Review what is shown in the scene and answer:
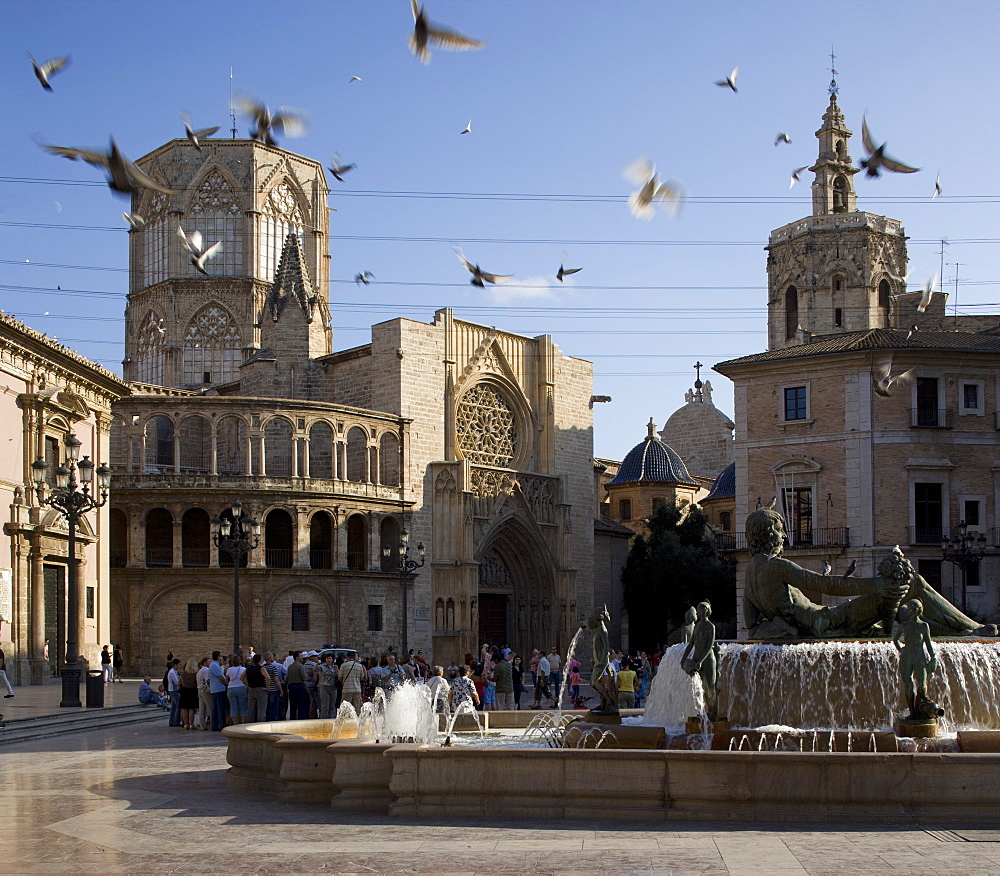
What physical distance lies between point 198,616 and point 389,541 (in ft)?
27.2

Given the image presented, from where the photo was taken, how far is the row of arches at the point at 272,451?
44.0 meters

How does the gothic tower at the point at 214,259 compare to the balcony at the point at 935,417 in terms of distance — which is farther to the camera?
the gothic tower at the point at 214,259

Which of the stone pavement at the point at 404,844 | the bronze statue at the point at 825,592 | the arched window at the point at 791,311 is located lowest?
the stone pavement at the point at 404,844

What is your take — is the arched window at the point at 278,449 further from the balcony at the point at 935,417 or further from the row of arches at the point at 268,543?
the balcony at the point at 935,417

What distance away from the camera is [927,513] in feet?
133

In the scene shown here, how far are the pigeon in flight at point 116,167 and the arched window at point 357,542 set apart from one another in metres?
34.0

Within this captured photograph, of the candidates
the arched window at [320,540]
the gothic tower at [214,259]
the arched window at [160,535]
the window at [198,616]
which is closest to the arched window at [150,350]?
the gothic tower at [214,259]

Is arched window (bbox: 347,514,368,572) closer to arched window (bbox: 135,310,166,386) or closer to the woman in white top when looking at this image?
arched window (bbox: 135,310,166,386)

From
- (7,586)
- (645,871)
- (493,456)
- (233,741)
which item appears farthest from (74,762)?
(493,456)

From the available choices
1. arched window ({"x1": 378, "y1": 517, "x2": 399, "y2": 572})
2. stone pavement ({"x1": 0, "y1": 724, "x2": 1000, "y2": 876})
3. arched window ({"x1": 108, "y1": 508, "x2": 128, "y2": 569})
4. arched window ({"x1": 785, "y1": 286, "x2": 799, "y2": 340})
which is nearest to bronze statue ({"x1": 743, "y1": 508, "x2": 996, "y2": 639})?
stone pavement ({"x1": 0, "y1": 724, "x2": 1000, "y2": 876})

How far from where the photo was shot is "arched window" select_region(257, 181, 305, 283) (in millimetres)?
65875

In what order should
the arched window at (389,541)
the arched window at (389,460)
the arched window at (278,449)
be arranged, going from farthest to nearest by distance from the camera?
the arched window at (278,449) < the arched window at (389,460) < the arched window at (389,541)

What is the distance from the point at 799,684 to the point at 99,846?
6546 millimetres

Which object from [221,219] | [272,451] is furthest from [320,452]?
[221,219]
